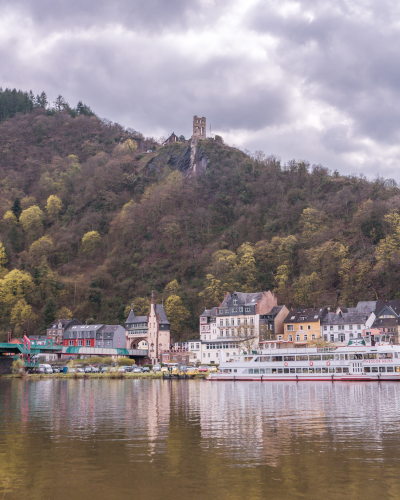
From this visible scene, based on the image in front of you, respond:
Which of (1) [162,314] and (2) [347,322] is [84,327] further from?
(2) [347,322]

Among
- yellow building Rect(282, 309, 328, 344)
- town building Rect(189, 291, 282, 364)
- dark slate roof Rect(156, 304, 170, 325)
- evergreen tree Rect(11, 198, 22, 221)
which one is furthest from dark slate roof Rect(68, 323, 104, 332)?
evergreen tree Rect(11, 198, 22, 221)

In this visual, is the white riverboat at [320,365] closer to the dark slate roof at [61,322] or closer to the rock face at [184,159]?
the dark slate roof at [61,322]

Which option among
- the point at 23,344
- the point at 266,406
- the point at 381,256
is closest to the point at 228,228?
the point at 381,256

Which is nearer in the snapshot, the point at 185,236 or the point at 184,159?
the point at 185,236

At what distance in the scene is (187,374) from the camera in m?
86.1

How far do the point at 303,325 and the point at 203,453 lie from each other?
81302 mm

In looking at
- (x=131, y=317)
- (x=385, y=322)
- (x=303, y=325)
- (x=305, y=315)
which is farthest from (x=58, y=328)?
(x=385, y=322)

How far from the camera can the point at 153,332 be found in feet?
384

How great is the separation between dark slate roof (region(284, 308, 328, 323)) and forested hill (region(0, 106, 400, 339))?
6502mm

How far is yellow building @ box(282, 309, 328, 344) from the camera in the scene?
323ft

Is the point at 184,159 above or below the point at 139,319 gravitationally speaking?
above

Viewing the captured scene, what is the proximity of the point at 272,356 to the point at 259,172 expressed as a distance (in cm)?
9667

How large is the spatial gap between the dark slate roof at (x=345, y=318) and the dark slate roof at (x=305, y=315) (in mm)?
1021

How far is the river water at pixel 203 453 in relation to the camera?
54.0 ft
